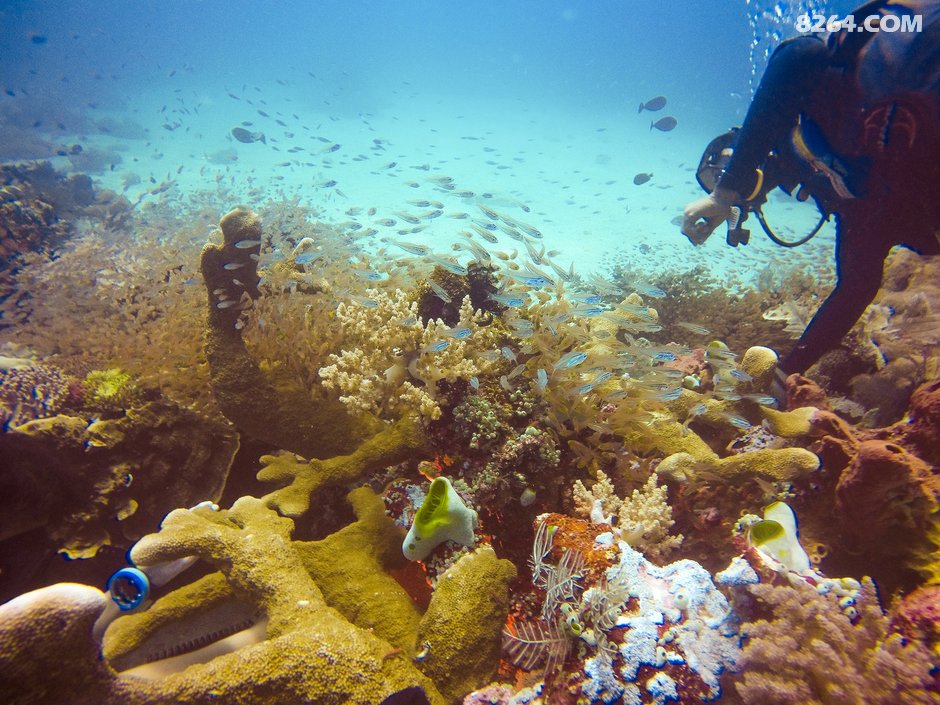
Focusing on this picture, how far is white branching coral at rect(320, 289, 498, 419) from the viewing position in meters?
4.10

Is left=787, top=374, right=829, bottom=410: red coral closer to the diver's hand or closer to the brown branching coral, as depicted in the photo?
the diver's hand

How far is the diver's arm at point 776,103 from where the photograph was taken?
4051mm

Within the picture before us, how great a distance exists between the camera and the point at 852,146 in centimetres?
394

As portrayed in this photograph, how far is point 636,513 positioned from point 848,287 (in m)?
3.38

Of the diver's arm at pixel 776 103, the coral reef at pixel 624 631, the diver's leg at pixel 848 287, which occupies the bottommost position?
the coral reef at pixel 624 631

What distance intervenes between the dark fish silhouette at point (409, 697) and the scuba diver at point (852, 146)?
496 cm

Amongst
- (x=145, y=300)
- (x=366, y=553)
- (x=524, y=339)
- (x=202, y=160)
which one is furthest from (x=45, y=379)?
(x=202, y=160)

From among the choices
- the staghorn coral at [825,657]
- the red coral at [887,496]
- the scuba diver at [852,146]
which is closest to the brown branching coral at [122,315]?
the staghorn coral at [825,657]

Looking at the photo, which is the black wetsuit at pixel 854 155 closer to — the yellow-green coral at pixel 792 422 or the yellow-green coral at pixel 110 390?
the yellow-green coral at pixel 792 422

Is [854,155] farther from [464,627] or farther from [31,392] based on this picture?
[31,392]

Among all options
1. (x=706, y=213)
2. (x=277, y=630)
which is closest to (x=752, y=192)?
(x=706, y=213)

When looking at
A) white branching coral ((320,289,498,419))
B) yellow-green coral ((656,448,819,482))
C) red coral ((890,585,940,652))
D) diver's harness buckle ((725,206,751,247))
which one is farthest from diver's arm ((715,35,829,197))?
red coral ((890,585,940,652))

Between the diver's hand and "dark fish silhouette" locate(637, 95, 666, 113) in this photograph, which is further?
"dark fish silhouette" locate(637, 95, 666, 113)

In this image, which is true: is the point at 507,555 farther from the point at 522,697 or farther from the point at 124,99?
the point at 124,99
